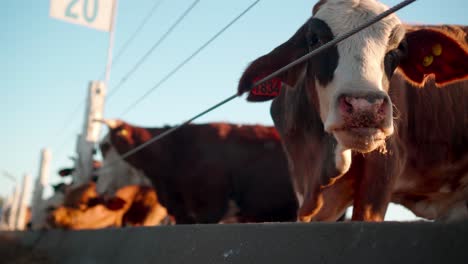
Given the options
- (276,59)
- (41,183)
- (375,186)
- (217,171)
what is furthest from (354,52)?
(41,183)

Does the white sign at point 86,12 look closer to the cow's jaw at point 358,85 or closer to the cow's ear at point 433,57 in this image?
the cow's jaw at point 358,85

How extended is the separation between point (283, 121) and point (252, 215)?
8.54 feet

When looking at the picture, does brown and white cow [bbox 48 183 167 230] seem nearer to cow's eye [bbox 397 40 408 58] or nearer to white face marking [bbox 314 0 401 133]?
white face marking [bbox 314 0 401 133]

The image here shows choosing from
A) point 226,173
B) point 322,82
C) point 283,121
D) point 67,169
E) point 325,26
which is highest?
point 325,26

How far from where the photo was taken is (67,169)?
25.9ft

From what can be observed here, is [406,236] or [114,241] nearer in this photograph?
[406,236]

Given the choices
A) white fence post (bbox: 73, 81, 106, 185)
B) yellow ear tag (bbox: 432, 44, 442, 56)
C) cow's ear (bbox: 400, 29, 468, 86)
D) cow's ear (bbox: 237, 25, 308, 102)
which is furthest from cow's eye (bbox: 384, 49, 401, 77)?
white fence post (bbox: 73, 81, 106, 185)

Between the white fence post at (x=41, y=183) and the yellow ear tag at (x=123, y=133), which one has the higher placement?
the yellow ear tag at (x=123, y=133)

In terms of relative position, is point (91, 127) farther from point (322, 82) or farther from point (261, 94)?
point (322, 82)

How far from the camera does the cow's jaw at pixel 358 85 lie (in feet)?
5.49

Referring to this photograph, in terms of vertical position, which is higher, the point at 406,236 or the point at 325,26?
the point at 325,26

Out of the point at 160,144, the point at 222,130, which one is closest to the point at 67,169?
the point at 160,144

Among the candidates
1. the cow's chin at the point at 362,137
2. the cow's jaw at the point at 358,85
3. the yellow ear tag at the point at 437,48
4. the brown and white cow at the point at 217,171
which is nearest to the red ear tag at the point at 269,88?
the cow's jaw at the point at 358,85

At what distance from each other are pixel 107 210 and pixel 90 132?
1.23 metres
